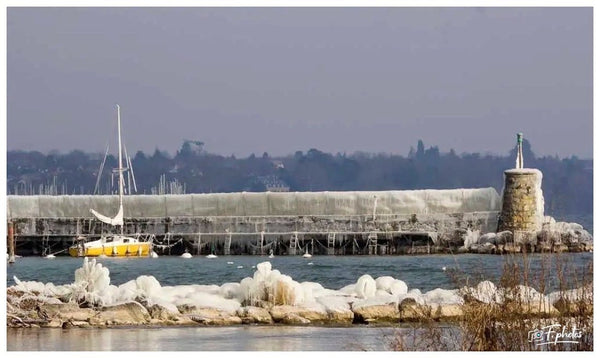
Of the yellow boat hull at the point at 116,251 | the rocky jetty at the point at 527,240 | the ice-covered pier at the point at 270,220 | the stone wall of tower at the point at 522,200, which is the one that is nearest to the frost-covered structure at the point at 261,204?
the ice-covered pier at the point at 270,220

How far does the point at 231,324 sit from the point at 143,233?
66.0ft

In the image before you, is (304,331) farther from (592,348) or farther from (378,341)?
(592,348)

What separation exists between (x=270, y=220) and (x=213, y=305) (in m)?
18.9

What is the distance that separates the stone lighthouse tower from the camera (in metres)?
30.9

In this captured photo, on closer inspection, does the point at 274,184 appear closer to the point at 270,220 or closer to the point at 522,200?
the point at 270,220

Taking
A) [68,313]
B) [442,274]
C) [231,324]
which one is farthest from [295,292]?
[442,274]

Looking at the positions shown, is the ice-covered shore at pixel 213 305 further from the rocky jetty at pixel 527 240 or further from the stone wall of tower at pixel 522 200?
the stone wall of tower at pixel 522 200

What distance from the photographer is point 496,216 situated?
33.8 m

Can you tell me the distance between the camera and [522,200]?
104ft

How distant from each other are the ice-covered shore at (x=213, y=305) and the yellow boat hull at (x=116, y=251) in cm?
1675

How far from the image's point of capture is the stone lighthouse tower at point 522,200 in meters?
30.9

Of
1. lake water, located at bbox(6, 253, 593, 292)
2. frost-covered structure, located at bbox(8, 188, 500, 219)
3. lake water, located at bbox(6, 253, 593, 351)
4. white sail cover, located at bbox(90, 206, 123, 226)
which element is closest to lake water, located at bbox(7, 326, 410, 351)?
lake water, located at bbox(6, 253, 593, 351)

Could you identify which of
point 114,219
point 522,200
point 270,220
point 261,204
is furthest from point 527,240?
point 114,219

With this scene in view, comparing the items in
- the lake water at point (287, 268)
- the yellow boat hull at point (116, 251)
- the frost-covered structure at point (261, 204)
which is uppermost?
the frost-covered structure at point (261, 204)
